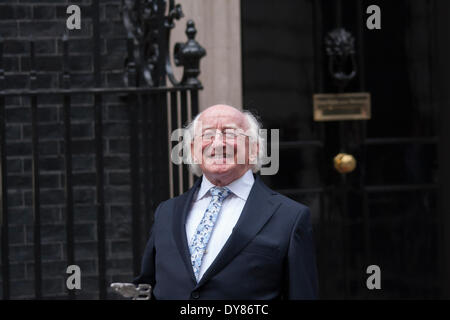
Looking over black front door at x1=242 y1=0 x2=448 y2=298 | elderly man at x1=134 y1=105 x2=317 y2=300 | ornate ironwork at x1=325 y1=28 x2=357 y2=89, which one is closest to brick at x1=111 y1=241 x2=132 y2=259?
black front door at x1=242 y1=0 x2=448 y2=298

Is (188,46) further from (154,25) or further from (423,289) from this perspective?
(423,289)

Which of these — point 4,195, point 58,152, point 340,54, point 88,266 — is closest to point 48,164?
point 58,152

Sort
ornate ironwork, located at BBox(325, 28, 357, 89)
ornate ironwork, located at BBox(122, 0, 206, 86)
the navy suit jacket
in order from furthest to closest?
1. ornate ironwork, located at BBox(325, 28, 357, 89)
2. ornate ironwork, located at BBox(122, 0, 206, 86)
3. the navy suit jacket

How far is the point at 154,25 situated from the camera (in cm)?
460

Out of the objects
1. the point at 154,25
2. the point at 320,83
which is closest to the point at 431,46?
the point at 320,83

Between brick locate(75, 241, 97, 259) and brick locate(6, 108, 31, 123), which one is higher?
brick locate(6, 108, 31, 123)

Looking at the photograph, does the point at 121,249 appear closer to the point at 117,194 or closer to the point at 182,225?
the point at 117,194

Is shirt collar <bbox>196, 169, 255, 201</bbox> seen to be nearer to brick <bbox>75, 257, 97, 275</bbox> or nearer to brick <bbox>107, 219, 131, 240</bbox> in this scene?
brick <bbox>107, 219, 131, 240</bbox>

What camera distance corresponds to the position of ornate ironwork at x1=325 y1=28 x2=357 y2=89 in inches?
223

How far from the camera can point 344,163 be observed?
568 centimetres

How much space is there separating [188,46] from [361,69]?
1.73m

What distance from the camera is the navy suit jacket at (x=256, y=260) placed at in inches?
107

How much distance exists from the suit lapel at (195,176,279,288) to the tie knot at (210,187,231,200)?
82mm

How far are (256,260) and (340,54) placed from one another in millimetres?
3170
